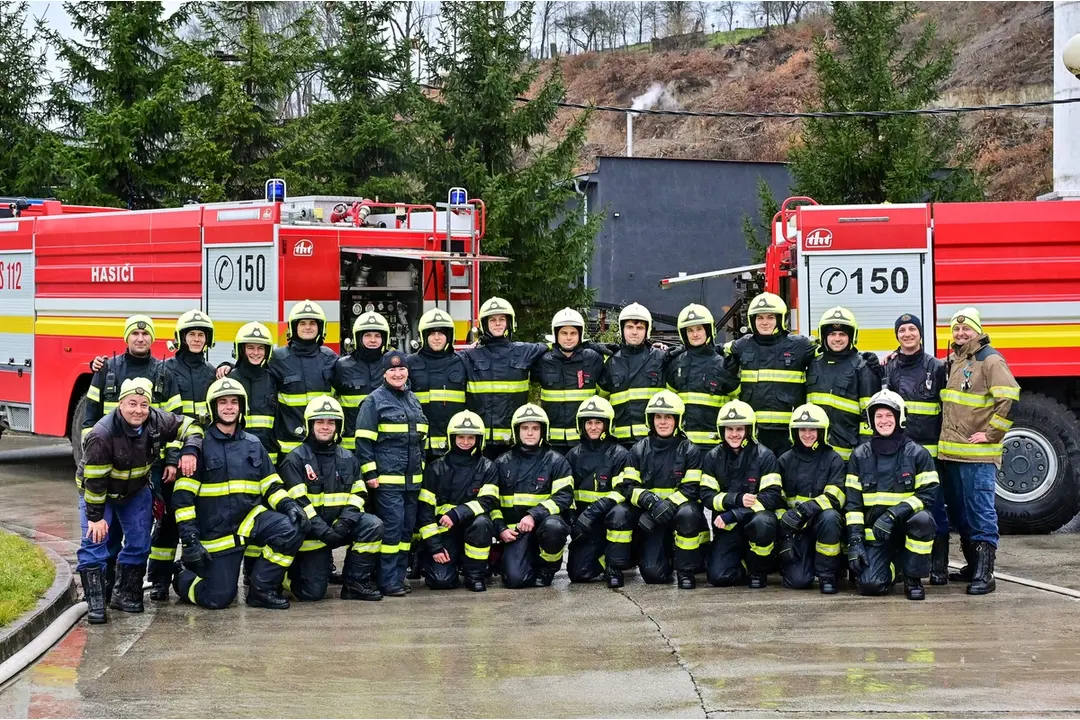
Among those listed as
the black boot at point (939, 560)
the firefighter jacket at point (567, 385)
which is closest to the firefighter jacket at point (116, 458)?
the firefighter jacket at point (567, 385)

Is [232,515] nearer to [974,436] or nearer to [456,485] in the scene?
[456,485]

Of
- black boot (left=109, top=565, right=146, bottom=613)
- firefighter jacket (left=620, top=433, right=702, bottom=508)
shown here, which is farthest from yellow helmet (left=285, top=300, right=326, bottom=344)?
firefighter jacket (left=620, top=433, right=702, bottom=508)

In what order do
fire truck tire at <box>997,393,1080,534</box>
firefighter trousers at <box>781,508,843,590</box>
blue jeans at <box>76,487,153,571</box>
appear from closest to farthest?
blue jeans at <box>76,487,153,571</box> → firefighter trousers at <box>781,508,843,590</box> → fire truck tire at <box>997,393,1080,534</box>

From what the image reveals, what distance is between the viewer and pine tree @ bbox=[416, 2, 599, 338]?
17172 millimetres

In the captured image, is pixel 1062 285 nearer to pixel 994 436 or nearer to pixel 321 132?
pixel 994 436

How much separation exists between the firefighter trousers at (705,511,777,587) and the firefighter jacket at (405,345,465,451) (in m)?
1.96

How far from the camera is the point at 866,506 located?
27.1 ft

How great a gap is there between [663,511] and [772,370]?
4.24 ft

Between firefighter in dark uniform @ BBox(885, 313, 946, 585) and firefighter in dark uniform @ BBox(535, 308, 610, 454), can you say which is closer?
firefighter in dark uniform @ BBox(885, 313, 946, 585)

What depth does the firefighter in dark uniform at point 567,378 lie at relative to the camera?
30.0ft

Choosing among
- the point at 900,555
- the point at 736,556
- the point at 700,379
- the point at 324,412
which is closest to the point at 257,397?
the point at 324,412

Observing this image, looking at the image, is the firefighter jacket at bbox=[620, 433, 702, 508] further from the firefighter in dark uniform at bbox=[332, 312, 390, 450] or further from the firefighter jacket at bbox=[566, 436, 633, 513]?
the firefighter in dark uniform at bbox=[332, 312, 390, 450]

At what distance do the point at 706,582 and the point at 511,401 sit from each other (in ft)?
5.87

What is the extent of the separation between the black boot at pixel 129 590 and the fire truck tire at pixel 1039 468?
637 centimetres
